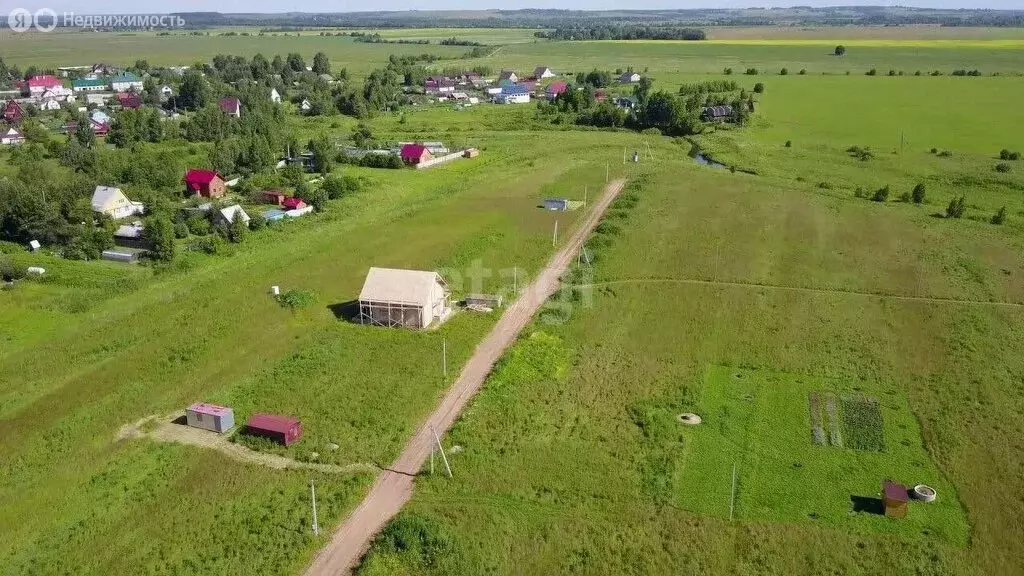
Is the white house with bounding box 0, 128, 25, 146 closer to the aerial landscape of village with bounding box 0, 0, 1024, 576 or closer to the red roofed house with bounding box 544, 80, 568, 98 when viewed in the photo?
the aerial landscape of village with bounding box 0, 0, 1024, 576

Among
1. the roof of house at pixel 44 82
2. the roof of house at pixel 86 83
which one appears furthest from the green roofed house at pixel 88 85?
the roof of house at pixel 44 82

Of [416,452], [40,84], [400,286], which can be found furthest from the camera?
[40,84]

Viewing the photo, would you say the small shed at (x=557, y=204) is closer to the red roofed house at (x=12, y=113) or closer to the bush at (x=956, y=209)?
the bush at (x=956, y=209)

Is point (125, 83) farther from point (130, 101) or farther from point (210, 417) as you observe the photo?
point (210, 417)

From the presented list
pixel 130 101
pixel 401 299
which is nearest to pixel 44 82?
pixel 130 101

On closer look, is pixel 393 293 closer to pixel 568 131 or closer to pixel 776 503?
pixel 776 503

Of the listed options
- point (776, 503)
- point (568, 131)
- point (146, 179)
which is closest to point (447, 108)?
point (568, 131)

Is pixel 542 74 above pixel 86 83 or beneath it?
above
